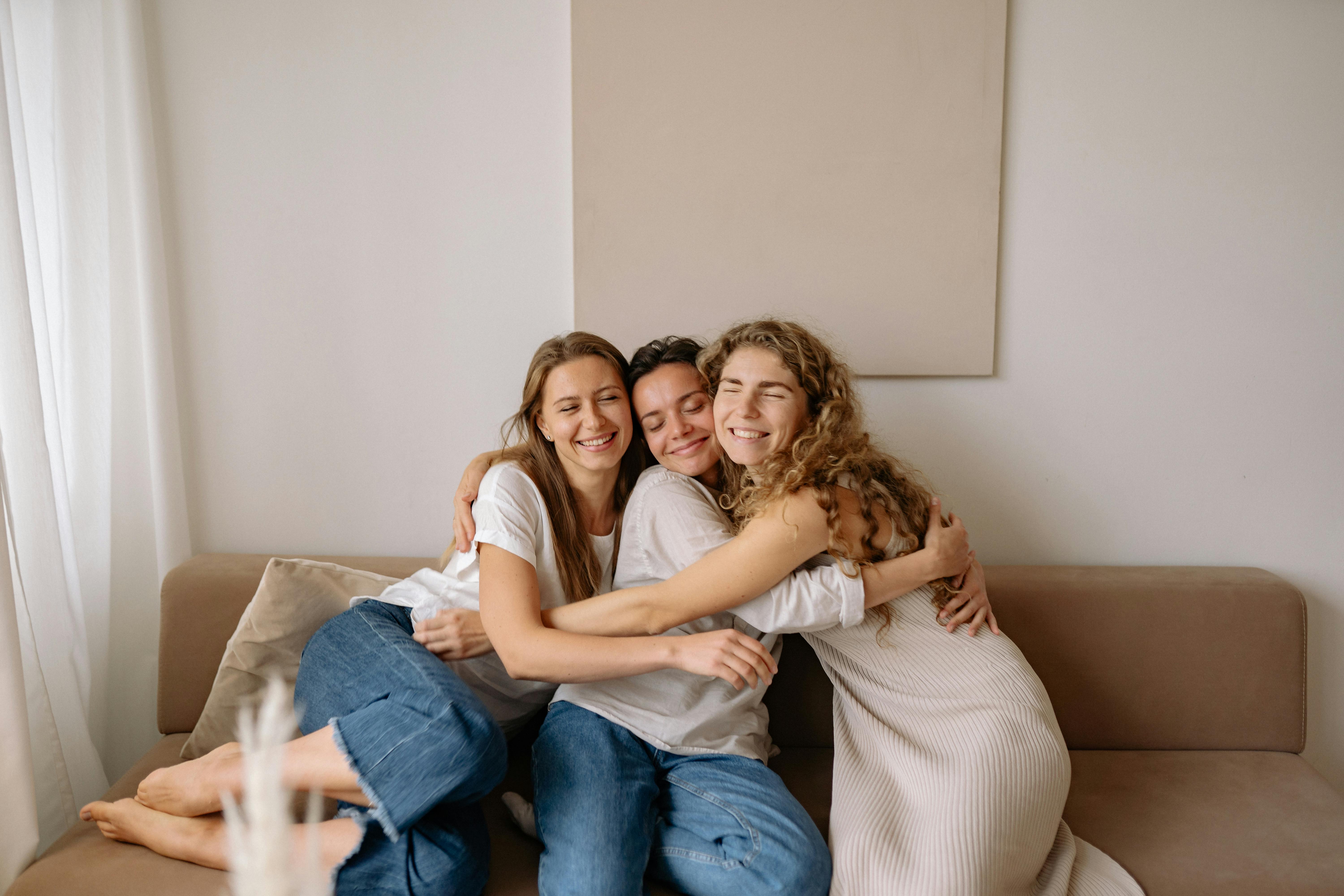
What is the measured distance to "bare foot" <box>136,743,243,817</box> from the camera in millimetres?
1293

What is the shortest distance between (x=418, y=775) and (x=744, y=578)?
23.4 inches

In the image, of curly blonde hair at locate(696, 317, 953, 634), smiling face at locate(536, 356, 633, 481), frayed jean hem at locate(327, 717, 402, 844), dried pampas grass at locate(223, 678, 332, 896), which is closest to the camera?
dried pampas grass at locate(223, 678, 332, 896)

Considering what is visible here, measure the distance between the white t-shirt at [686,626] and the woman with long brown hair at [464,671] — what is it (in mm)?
96

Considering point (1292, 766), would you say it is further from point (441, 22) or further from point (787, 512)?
point (441, 22)

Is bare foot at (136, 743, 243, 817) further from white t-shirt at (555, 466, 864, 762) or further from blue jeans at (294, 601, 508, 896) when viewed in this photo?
white t-shirt at (555, 466, 864, 762)

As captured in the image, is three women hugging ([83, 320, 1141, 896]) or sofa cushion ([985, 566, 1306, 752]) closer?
three women hugging ([83, 320, 1141, 896])

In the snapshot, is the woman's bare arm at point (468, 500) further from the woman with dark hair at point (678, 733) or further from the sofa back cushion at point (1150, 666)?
the sofa back cushion at point (1150, 666)

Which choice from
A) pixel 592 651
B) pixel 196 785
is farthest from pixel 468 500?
pixel 196 785

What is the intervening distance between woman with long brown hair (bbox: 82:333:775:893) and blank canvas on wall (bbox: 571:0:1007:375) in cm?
33

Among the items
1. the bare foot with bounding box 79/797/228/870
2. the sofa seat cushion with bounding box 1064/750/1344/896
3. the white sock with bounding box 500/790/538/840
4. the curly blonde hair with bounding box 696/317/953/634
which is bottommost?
the sofa seat cushion with bounding box 1064/750/1344/896

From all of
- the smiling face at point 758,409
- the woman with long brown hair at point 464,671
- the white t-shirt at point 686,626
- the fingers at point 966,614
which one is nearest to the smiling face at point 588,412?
the woman with long brown hair at point 464,671

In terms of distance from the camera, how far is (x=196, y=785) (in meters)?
1.31

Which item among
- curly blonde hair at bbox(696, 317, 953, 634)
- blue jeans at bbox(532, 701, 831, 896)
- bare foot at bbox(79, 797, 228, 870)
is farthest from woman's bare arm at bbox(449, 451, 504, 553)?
bare foot at bbox(79, 797, 228, 870)

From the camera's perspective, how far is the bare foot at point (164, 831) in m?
1.27
